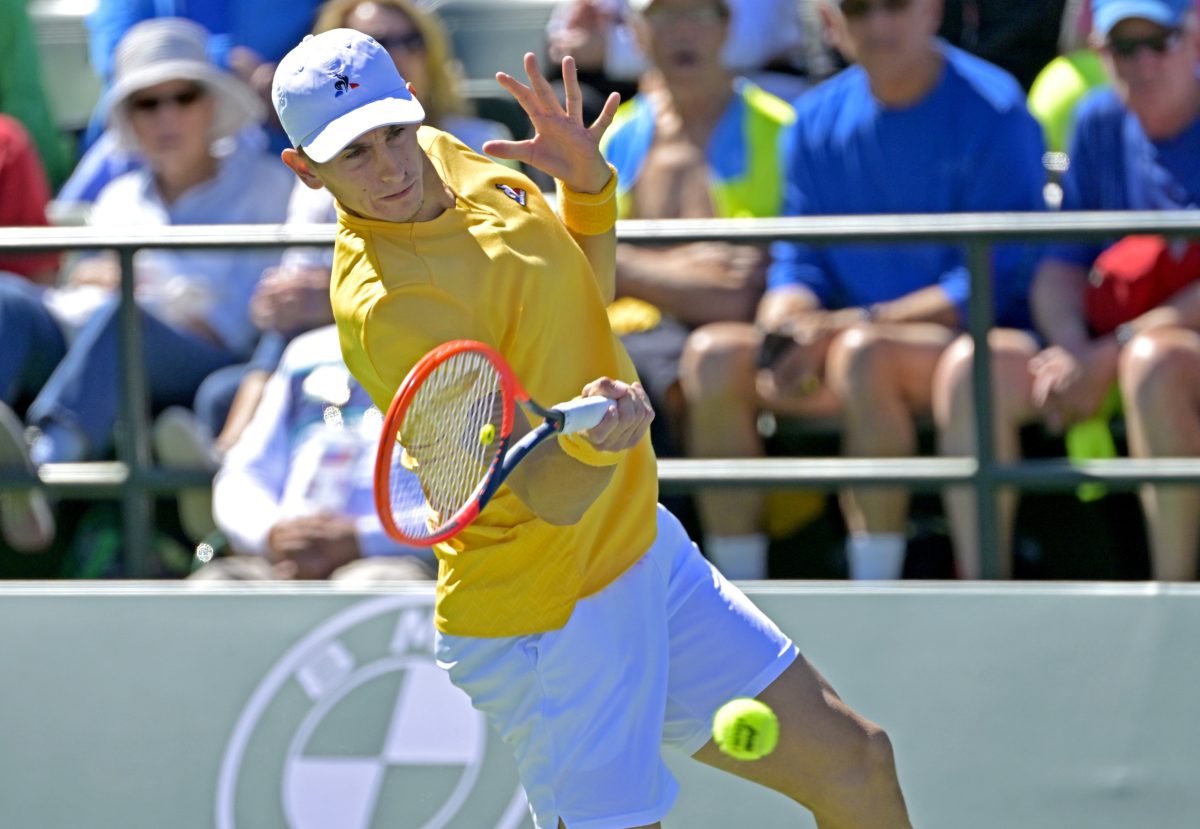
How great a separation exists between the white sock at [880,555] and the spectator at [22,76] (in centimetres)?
299

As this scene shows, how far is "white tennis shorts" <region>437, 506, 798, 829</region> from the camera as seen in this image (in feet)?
10.2

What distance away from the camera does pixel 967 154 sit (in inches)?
179

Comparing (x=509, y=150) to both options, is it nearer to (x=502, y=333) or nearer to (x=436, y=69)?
(x=502, y=333)

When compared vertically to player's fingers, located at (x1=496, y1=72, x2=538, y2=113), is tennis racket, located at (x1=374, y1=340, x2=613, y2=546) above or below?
below

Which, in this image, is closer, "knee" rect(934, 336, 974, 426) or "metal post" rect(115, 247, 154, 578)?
"knee" rect(934, 336, 974, 426)

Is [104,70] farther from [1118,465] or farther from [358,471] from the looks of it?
[1118,465]

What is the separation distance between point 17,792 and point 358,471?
1.13 m

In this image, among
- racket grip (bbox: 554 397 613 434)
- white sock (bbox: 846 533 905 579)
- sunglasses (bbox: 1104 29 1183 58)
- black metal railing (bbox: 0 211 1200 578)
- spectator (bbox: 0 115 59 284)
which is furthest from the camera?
spectator (bbox: 0 115 59 284)

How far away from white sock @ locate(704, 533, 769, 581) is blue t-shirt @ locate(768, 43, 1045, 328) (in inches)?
24.1

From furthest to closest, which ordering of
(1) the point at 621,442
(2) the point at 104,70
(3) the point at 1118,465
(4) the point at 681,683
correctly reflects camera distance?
(2) the point at 104,70, (3) the point at 1118,465, (4) the point at 681,683, (1) the point at 621,442

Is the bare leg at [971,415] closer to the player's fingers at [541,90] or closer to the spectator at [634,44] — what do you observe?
the spectator at [634,44]

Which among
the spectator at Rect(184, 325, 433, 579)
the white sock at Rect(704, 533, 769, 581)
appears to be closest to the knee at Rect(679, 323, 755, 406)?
the white sock at Rect(704, 533, 769, 581)

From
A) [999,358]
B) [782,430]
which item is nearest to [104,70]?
[782,430]

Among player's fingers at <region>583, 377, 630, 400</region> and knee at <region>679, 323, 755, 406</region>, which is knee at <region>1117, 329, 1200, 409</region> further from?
player's fingers at <region>583, 377, 630, 400</region>
